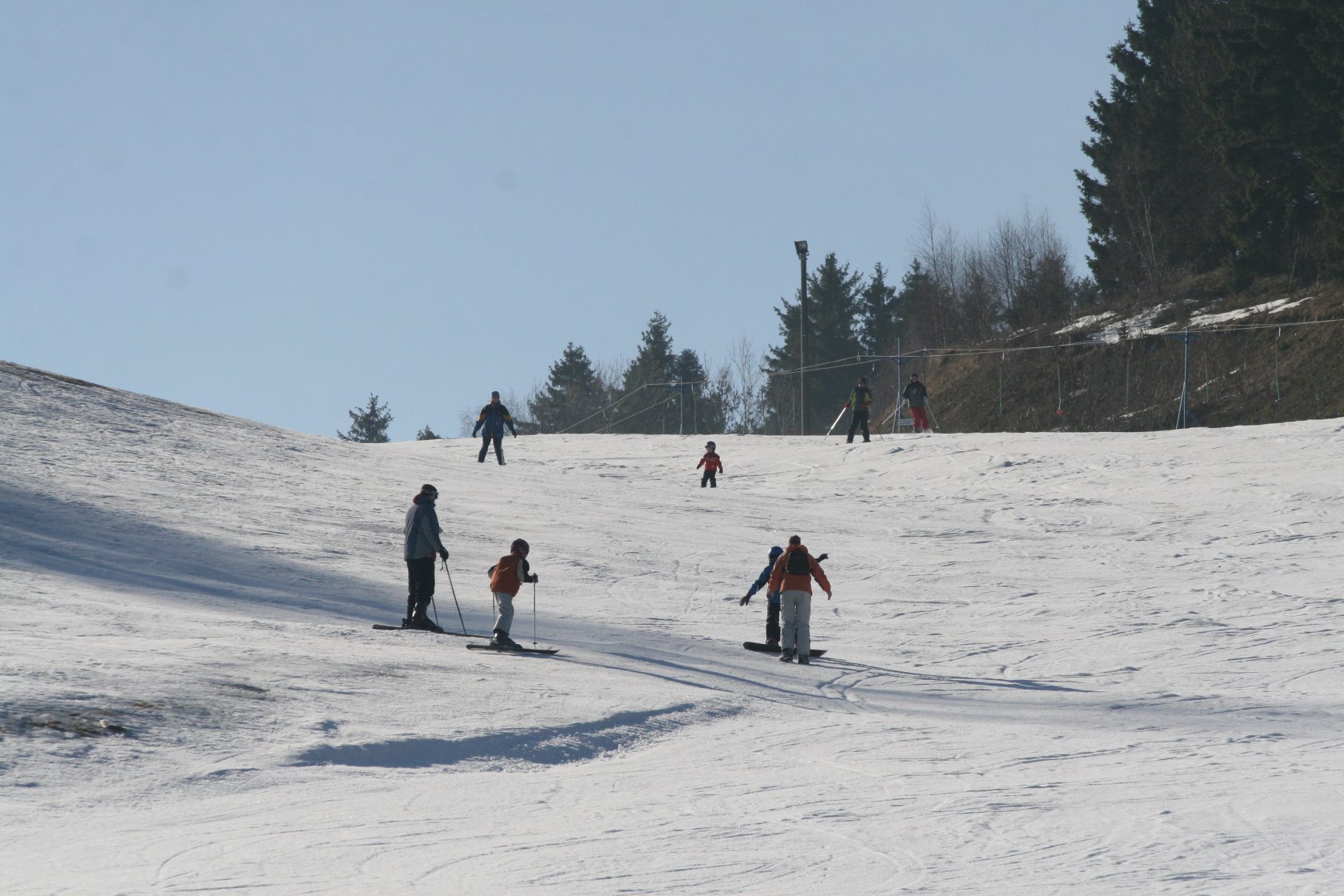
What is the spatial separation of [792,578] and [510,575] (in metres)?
3.13

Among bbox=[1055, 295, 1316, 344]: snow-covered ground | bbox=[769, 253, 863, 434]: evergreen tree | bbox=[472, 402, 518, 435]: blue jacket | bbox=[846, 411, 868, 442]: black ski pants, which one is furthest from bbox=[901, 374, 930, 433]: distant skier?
bbox=[769, 253, 863, 434]: evergreen tree

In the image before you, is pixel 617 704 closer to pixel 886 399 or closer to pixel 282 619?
pixel 282 619

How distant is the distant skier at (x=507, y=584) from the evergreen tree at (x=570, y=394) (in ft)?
244

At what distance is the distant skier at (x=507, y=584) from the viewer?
43.2 feet

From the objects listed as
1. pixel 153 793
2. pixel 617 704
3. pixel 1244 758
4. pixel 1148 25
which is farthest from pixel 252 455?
pixel 1148 25

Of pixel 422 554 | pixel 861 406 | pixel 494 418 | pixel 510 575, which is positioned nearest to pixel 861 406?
pixel 861 406

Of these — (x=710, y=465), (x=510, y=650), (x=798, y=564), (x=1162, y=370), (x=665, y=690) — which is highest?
(x=1162, y=370)

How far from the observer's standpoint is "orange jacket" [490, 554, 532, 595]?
518 inches

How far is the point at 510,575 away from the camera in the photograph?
1318 centimetres

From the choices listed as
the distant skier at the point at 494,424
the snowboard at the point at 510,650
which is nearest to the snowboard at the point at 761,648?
the snowboard at the point at 510,650

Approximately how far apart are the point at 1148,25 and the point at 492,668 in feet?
163

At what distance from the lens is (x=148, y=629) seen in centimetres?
1228

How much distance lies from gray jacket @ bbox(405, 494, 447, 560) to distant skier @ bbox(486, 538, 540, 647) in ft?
3.76

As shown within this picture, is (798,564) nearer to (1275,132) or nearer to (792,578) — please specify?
(792,578)
